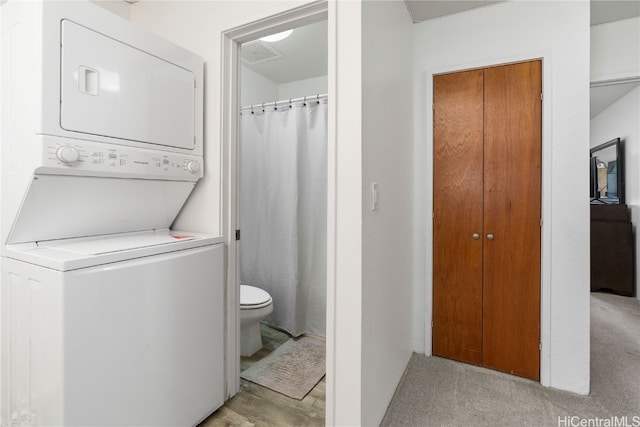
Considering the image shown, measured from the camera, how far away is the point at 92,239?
1352 mm

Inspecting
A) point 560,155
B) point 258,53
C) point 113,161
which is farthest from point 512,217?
point 258,53

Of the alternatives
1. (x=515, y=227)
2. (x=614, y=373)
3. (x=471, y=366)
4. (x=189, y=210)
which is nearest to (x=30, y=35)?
(x=189, y=210)

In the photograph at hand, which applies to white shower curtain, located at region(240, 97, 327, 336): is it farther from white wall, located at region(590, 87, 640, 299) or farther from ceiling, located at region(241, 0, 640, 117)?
white wall, located at region(590, 87, 640, 299)

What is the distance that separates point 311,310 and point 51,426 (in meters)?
1.75

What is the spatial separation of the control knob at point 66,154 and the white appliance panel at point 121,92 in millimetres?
78

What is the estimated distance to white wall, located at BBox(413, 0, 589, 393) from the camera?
1.77m

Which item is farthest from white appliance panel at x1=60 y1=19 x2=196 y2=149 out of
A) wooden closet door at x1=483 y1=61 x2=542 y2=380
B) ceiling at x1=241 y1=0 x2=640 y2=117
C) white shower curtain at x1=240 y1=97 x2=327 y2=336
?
wooden closet door at x1=483 y1=61 x2=542 y2=380

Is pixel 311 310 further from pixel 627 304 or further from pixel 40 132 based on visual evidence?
pixel 627 304

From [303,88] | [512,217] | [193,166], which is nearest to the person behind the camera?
[193,166]

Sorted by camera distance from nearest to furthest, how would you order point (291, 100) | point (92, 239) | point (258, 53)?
point (92, 239), point (291, 100), point (258, 53)

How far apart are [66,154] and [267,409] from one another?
146 cm

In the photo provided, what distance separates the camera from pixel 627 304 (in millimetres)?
3162

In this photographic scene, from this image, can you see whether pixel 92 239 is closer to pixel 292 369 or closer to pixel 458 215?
pixel 292 369

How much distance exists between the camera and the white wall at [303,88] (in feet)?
10.8
